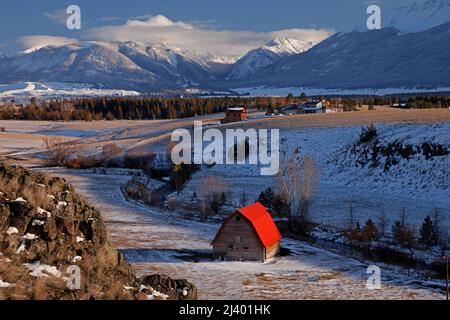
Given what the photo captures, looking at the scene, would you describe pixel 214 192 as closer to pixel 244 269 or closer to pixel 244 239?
pixel 244 239

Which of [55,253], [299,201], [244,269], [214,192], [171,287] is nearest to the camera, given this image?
[55,253]

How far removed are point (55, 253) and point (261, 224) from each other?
22301 millimetres

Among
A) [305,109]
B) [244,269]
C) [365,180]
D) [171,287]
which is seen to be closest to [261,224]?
[244,269]

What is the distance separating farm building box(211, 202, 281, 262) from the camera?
36.6 m

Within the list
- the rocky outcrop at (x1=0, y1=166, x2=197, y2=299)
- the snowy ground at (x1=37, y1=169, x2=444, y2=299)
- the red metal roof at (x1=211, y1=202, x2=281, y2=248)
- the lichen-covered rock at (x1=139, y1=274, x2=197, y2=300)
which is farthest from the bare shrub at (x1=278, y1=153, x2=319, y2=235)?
the rocky outcrop at (x1=0, y1=166, x2=197, y2=299)

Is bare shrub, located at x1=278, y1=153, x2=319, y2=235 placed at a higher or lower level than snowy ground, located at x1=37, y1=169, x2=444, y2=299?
higher

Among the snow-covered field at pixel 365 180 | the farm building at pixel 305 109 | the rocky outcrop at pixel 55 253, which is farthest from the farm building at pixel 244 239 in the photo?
the farm building at pixel 305 109

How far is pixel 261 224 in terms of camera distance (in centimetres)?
3731

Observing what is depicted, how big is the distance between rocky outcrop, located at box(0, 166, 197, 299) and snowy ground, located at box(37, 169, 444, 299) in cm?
1053

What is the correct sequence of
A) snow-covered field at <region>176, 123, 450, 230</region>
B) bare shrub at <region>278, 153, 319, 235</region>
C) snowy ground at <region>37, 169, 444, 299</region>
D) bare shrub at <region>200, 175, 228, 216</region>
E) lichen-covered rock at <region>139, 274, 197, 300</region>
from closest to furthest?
lichen-covered rock at <region>139, 274, 197, 300</region> → snowy ground at <region>37, 169, 444, 299</region> → bare shrub at <region>278, 153, 319, 235</region> → snow-covered field at <region>176, 123, 450, 230</region> → bare shrub at <region>200, 175, 228, 216</region>

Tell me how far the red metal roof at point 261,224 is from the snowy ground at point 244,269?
1.46 m

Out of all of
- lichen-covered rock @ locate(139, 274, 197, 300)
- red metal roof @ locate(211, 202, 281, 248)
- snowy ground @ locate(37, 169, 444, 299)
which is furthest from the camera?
red metal roof @ locate(211, 202, 281, 248)

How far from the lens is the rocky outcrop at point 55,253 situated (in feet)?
47.1

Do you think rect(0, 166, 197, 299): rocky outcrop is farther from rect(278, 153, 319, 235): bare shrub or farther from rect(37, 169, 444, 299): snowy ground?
rect(278, 153, 319, 235): bare shrub
